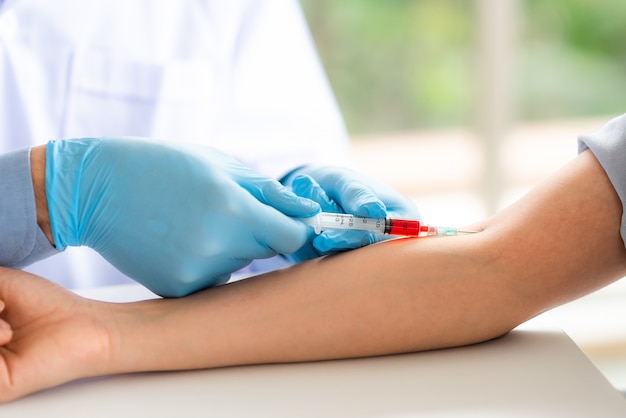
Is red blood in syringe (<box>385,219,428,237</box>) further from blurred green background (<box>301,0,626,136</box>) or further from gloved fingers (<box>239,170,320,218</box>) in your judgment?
blurred green background (<box>301,0,626,136</box>)

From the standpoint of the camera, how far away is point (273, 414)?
798 mm

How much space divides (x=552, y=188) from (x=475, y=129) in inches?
90.5

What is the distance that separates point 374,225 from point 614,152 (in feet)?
1.16

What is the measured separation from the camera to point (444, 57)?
404 centimetres

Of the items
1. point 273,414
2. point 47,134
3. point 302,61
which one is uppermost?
point 302,61

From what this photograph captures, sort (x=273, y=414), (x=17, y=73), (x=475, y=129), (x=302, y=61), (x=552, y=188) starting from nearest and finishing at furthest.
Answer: (x=273, y=414)
(x=552, y=188)
(x=17, y=73)
(x=302, y=61)
(x=475, y=129)

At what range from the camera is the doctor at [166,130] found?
3.20 ft

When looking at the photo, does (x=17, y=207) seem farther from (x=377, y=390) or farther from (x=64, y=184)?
(x=377, y=390)

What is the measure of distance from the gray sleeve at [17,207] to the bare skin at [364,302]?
43 mm

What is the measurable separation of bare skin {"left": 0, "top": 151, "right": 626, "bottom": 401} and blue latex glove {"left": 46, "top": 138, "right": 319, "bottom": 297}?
0.07 m

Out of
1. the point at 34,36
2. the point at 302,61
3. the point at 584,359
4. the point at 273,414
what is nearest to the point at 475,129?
the point at 302,61

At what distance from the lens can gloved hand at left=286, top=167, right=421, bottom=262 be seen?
1.09 m

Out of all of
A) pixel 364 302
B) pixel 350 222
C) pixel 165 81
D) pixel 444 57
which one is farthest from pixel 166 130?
pixel 444 57

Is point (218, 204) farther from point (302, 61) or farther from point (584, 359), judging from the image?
point (302, 61)
